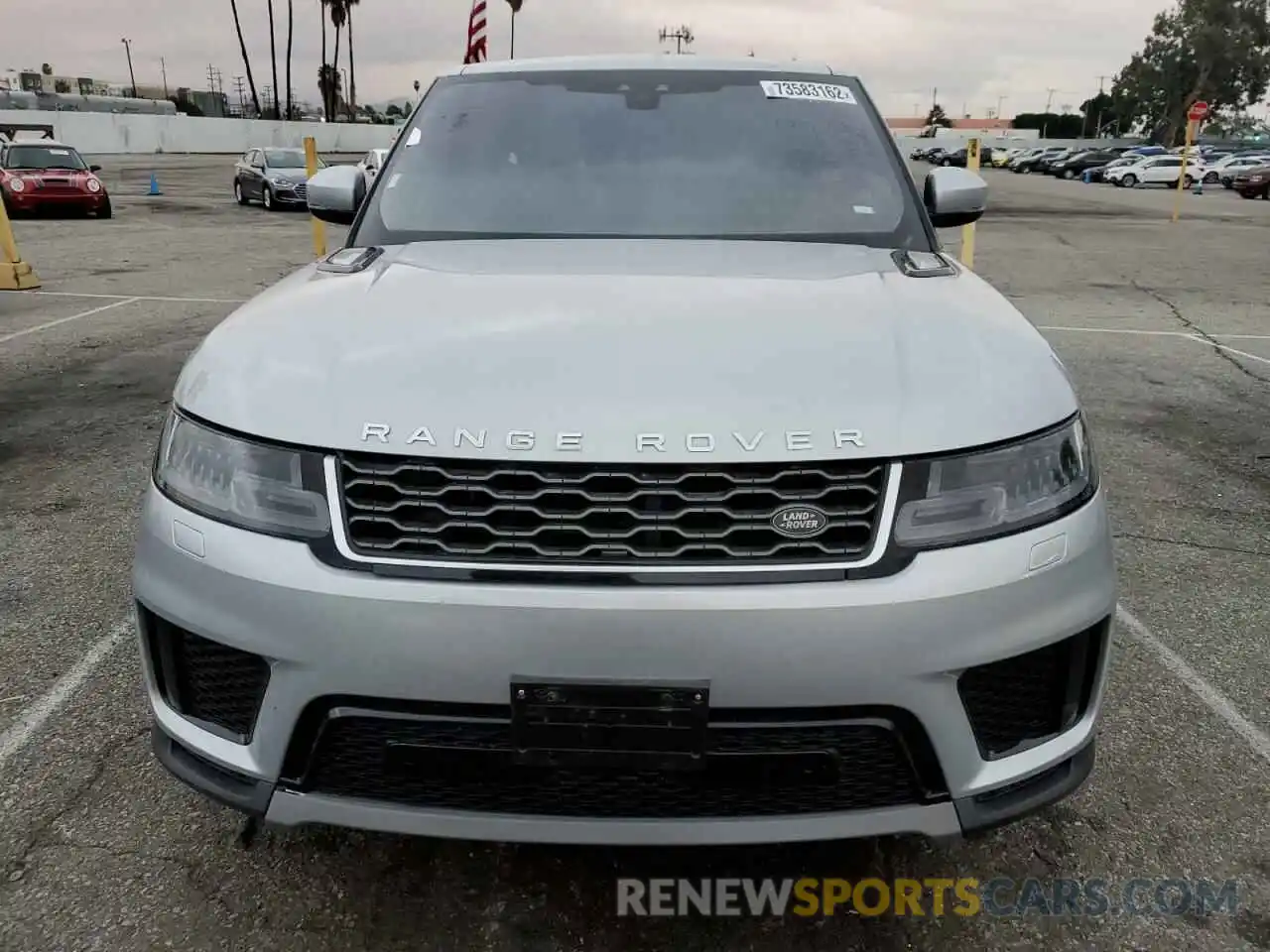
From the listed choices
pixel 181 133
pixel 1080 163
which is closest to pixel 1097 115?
pixel 1080 163

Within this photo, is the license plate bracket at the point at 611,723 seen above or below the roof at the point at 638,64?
below

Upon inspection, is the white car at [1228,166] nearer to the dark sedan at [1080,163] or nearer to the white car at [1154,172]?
the white car at [1154,172]

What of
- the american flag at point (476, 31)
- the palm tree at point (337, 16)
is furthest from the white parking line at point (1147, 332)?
the palm tree at point (337, 16)

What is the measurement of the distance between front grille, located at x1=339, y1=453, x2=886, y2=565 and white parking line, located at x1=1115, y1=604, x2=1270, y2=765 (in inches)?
46.3

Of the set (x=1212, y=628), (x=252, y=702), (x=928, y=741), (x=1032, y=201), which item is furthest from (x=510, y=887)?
(x=1032, y=201)

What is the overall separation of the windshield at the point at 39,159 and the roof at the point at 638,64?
18.4 meters

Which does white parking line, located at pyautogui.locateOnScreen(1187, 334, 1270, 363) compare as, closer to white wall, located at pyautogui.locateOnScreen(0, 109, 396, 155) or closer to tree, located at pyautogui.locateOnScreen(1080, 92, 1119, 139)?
white wall, located at pyautogui.locateOnScreen(0, 109, 396, 155)

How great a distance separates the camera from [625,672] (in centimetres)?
155

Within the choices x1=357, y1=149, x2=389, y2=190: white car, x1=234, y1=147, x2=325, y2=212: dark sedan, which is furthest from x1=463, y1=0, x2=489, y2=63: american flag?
x1=234, y1=147, x2=325, y2=212: dark sedan

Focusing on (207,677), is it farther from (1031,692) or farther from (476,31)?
(476,31)

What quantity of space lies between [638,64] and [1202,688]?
8.60 ft

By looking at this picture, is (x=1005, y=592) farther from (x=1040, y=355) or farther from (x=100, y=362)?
(x=100, y=362)

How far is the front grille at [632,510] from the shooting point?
160 cm

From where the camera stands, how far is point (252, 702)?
1.70m
